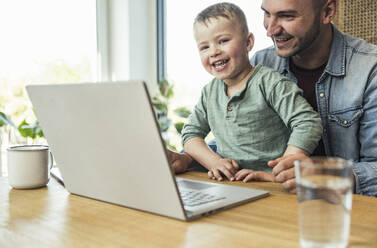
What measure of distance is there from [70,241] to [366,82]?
112 centimetres

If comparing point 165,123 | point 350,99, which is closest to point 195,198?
point 350,99

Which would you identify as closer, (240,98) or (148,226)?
(148,226)

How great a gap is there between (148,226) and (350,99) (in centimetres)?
96

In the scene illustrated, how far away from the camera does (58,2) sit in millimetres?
2471

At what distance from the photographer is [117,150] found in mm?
688

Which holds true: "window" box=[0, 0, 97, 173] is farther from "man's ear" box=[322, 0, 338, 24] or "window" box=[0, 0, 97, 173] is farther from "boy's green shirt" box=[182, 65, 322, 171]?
"man's ear" box=[322, 0, 338, 24]

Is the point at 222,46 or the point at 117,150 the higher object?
the point at 222,46

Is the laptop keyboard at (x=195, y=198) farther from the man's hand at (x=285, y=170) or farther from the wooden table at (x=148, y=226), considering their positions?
the man's hand at (x=285, y=170)

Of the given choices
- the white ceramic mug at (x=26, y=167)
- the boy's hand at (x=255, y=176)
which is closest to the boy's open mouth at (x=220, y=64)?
the boy's hand at (x=255, y=176)

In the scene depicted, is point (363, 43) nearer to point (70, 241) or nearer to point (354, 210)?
point (354, 210)

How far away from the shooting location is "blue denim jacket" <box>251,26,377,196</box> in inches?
51.1

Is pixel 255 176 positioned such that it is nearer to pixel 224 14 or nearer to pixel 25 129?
pixel 224 14

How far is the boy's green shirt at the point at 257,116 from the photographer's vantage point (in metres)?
1.15

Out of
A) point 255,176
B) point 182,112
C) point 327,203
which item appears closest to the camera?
point 327,203
